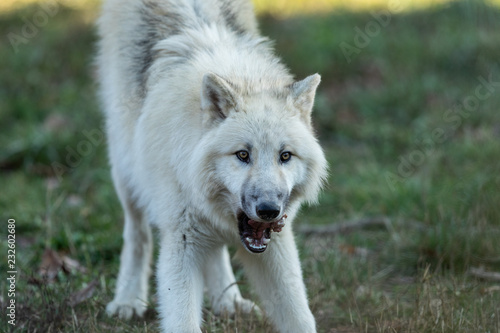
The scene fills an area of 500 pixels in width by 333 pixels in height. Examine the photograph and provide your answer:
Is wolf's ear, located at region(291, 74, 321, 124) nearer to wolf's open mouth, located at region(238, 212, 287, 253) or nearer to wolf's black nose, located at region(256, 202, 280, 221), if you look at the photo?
wolf's open mouth, located at region(238, 212, 287, 253)

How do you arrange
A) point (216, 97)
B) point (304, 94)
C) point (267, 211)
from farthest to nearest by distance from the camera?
point (304, 94), point (216, 97), point (267, 211)

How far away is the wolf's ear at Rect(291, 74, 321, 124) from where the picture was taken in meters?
4.08

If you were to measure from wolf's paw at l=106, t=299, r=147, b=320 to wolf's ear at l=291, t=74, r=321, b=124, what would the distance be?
6.07 ft

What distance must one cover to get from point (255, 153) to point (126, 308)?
1.87 m

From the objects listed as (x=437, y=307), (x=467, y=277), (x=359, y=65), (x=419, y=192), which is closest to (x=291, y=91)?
(x=437, y=307)

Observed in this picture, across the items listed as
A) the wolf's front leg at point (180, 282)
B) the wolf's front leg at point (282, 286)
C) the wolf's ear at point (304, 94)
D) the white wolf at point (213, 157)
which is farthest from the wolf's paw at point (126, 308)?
the wolf's ear at point (304, 94)

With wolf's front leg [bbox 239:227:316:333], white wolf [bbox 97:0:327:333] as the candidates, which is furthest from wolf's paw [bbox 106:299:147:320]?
wolf's front leg [bbox 239:227:316:333]

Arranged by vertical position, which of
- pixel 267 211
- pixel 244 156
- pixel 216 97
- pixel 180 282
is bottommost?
pixel 180 282

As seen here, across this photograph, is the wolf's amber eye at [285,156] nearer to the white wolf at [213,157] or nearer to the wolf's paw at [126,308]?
the white wolf at [213,157]

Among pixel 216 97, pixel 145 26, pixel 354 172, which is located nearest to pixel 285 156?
pixel 216 97

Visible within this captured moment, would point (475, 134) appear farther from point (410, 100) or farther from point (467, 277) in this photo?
point (467, 277)

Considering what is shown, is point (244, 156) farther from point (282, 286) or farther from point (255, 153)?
point (282, 286)

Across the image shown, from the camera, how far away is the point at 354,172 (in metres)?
7.75

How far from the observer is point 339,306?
488cm
